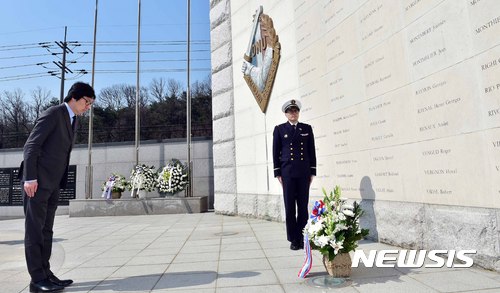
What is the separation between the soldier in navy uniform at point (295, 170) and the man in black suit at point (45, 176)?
2528 millimetres

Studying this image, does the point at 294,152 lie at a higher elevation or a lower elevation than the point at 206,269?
higher

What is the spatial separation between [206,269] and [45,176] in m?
1.89

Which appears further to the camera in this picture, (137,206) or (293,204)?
(137,206)

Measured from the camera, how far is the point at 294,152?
4355 mm

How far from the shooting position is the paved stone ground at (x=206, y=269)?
2.76 metres

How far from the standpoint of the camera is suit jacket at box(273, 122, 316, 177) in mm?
4336

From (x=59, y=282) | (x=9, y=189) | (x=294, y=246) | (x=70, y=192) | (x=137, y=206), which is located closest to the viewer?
(x=59, y=282)

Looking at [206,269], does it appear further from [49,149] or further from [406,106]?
[406,106]

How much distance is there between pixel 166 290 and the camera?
285 centimetres

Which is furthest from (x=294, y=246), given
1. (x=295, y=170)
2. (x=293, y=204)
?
(x=295, y=170)

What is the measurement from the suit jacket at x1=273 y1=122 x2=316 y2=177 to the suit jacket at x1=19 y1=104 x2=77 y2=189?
261 cm

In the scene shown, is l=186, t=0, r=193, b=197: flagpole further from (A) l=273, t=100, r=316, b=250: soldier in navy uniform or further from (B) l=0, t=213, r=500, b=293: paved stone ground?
(A) l=273, t=100, r=316, b=250: soldier in navy uniform

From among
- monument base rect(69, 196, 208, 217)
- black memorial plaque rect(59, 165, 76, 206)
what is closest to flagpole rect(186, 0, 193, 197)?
monument base rect(69, 196, 208, 217)

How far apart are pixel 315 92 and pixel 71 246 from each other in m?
5.05
